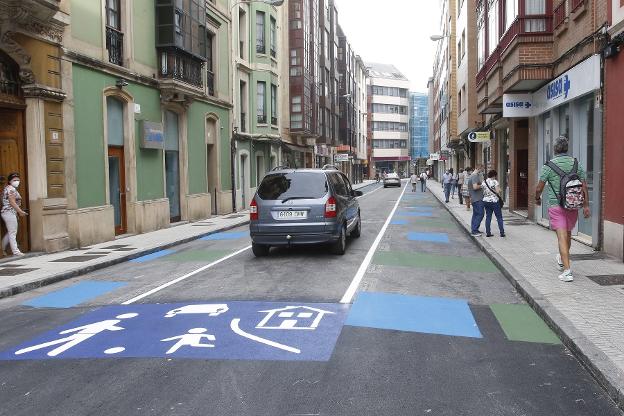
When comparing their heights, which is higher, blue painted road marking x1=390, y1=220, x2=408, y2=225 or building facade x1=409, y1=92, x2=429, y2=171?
building facade x1=409, y1=92, x2=429, y2=171

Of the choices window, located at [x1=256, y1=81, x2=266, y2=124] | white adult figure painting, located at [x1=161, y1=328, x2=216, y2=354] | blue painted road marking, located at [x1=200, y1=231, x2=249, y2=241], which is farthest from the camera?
window, located at [x1=256, y1=81, x2=266, y2=124]

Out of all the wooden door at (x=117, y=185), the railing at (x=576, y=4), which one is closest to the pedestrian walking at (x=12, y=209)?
the wooden door at (x=117, y=185)

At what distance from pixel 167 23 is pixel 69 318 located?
45.4 ft

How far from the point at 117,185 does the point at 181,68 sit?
5.07m

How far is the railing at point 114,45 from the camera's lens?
16.0 meters

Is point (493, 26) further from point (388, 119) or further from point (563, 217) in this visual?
point (388, 119)

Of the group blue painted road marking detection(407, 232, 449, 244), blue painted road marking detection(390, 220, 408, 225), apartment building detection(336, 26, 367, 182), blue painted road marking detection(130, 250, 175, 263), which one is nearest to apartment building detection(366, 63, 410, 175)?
apartment building detection(336, 26, 367, 182)

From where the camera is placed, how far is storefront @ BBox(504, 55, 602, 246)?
1115 cm

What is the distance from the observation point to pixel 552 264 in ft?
31.7

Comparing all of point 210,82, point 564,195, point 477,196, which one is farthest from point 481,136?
point 564,195

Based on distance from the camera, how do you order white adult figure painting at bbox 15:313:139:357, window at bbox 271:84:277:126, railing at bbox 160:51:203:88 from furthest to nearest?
window at bbox 271:84:277:126
railing at bbox 160:51:203:88
white adult figure painting at bbox 15:313:139:357

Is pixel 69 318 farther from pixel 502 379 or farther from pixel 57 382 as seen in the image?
pixel 502 379

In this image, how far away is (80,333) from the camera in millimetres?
6164

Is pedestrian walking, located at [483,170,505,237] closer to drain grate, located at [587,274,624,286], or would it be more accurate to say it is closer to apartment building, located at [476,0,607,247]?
apartment building, located at [476,0,607,247]
